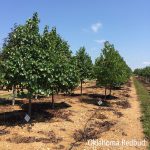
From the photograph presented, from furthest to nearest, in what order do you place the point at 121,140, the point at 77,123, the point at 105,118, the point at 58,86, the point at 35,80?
the point at 58,86 < the point at 105,118 < the point at 77,123 < the point at 35,80 < the point at 121,140

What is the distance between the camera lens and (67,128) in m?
18.5

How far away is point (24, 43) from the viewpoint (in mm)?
19844

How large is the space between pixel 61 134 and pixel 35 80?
3773 millimetres

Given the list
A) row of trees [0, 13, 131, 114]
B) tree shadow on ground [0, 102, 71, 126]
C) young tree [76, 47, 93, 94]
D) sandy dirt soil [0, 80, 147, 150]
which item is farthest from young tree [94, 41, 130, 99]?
row of trees [0, 13, 131, 114]

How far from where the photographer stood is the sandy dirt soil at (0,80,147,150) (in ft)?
49.5

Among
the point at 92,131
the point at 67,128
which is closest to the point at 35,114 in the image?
the point at 67,128

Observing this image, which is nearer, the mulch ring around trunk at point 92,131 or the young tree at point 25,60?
the mulch ring around trunk at point 92,131

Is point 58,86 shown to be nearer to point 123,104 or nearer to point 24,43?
point 24,43

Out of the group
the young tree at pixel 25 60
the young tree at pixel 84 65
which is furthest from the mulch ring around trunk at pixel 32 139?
the young tree at pixel 84 65

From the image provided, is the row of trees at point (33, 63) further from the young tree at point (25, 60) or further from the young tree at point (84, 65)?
the young tree at point (84, 65)

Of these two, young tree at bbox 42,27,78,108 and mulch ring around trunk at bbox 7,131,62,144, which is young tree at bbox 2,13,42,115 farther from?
mulch ring around trunk at bbox 7,131,62,144

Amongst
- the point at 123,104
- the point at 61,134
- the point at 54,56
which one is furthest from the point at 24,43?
the point at 123,104

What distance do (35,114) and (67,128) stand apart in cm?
441

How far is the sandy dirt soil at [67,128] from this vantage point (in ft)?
49.5
